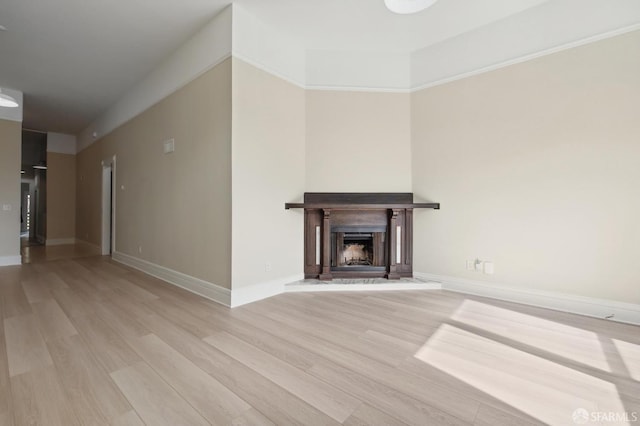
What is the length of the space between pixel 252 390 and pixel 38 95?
6.93 m

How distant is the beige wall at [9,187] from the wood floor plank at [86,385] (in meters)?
4.79

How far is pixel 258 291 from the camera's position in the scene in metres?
3.15

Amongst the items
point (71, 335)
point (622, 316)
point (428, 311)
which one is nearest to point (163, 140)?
point (71, 335)

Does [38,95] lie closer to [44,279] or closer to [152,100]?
[152,100]

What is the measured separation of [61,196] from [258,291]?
8083 millimetres

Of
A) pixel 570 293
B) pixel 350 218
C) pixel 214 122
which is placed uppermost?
pixel 214 122

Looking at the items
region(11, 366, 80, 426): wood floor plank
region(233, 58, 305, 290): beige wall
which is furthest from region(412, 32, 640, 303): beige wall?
region(11, 366, 80, 426): wood floor plank

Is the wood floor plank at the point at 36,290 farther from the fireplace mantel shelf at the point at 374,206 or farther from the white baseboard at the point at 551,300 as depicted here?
the white baseboard at the point at 551,300

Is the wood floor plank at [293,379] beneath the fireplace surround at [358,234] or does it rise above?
beneath

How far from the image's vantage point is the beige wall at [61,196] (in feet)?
24.6

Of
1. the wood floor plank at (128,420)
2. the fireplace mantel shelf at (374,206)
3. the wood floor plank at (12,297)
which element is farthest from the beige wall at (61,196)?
the wood floor plank at (128,420)

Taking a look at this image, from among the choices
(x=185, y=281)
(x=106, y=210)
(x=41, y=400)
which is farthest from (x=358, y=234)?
(x=106, y=210)

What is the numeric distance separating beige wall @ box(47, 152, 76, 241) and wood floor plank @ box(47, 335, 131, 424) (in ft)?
25.2

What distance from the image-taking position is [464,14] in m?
3.09
